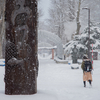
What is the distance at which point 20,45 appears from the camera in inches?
187

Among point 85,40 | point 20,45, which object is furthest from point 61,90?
point 85,40

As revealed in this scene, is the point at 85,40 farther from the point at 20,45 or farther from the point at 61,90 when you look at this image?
the point at 20,45

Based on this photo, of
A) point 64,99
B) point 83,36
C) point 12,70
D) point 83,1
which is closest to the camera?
point 12,70

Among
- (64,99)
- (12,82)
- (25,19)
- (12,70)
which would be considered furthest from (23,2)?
(64,99)

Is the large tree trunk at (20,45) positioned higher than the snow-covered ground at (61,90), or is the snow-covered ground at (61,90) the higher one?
the large tree trunk at (20,45)

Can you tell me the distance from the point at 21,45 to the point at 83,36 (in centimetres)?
1856

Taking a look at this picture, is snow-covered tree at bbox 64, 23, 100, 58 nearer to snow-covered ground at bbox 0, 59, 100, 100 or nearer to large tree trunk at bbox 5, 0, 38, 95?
snow-covered ground at bbox 0, 59, 100, 100

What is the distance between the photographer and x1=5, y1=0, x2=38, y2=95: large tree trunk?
473 cm

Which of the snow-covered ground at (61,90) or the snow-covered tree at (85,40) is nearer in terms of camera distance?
the snow-covered ground at (61,90)

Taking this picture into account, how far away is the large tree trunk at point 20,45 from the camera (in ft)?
15.5

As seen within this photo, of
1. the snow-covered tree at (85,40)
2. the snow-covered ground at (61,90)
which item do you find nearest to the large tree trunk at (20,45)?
the snow-covered ground at (61,90)

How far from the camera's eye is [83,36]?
22.7m

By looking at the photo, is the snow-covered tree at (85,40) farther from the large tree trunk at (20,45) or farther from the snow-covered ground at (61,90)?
the large tree trunk at (20,45)

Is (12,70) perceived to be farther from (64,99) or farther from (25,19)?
(64,99)
